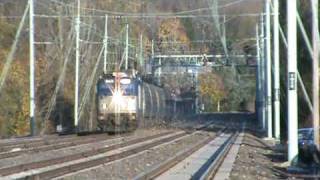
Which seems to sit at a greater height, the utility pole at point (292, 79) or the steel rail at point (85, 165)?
the utility pole at point (292, 79)

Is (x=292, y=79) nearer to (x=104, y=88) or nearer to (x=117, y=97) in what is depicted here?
(x=117, y=97)

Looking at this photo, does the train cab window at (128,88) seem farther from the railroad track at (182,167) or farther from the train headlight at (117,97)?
the railroad track at (182,167)

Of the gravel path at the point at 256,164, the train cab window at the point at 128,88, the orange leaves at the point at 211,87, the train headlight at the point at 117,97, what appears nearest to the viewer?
the gravel path at the point at 256,164

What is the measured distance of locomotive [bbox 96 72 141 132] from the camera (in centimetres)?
4650

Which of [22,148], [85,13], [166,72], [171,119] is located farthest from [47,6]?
[22,148]

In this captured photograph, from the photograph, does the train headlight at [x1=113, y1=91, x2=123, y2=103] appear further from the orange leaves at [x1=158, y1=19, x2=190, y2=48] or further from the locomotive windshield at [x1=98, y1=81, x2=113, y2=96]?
the orange leaves at [x1=158, y1=19, x2=190, y2=48]

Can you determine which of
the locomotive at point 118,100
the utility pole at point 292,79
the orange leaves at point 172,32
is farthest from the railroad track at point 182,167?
the orange leaves at point 172,32

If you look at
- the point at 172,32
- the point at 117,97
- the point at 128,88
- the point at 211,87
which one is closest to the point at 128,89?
the point at 128,88

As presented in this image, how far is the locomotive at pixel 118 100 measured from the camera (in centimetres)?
4650

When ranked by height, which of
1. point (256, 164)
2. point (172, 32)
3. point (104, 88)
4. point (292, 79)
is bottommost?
point (256, 164)

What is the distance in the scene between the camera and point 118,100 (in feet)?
154

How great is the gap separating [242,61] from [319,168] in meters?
69.8

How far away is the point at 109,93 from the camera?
4681 cm

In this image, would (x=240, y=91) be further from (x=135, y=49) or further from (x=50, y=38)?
(x=50, y=38)
